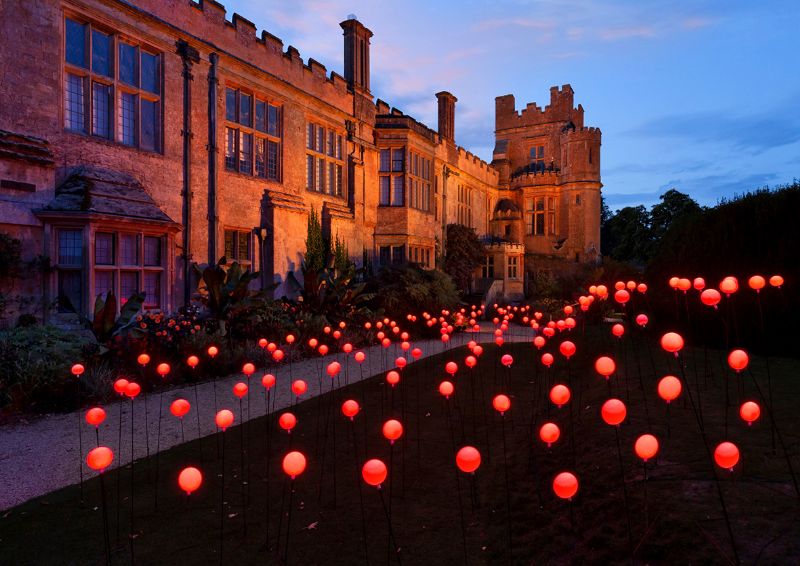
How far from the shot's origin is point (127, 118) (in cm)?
1258

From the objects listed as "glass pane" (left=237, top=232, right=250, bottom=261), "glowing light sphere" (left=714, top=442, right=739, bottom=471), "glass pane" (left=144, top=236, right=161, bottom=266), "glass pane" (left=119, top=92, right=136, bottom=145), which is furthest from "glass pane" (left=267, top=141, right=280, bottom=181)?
"glowing light sphere" (left=714, top=442, right=739, bottom=471)

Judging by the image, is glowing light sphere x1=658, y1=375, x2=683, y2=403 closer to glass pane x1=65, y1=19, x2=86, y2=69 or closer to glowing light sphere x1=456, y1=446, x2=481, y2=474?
glowing light sphere x1=456, y1=446, x2=481, y2=474

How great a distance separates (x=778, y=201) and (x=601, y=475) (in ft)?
23.2

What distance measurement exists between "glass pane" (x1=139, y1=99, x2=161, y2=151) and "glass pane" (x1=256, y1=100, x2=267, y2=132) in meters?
3.62

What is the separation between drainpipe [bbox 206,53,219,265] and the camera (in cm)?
1423

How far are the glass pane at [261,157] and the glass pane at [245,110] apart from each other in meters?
0.67

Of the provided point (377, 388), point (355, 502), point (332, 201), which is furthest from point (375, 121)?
point (355, 502)

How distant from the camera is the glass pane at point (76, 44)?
1122 centimetres

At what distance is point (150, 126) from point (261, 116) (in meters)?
4.05

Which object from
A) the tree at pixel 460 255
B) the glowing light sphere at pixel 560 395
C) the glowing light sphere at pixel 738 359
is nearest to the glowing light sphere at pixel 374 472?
Answer: the glowing light sphere at pixel 560 395

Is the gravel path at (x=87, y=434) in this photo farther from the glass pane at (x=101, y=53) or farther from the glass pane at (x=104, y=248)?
the glass pane at (x=101, y=53)

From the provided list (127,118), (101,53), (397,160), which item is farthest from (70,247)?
(397,160)

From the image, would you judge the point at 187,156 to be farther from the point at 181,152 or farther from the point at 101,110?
the point at 101,110

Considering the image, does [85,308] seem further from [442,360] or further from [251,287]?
[442,360]
